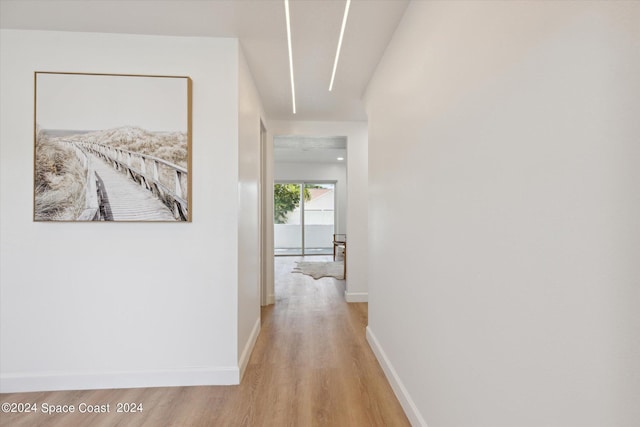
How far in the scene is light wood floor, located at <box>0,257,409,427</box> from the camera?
1.80 metres

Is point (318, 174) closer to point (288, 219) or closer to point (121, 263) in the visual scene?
point (288, 219)

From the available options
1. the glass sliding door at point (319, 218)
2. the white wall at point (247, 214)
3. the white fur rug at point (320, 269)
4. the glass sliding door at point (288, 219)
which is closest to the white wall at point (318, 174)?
the glass sliding door at point (319, 218)

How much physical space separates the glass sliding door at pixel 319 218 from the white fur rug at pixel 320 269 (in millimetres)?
1773

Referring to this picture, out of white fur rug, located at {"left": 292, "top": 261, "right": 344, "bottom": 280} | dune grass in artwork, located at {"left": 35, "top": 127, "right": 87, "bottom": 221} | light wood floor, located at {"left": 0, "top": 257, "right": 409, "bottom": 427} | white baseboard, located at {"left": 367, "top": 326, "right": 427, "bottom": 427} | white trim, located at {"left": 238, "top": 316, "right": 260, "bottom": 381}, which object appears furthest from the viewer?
white fur rug, located at {"left": 292, "top": 261, "right": 344, "bottom": 280}

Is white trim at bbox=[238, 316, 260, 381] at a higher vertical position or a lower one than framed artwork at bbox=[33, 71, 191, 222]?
lower

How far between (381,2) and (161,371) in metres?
2.79

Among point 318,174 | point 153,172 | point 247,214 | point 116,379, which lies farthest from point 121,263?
point 318,174

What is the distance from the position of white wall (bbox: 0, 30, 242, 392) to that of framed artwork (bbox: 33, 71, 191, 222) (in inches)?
3.3

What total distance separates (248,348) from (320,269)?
404 centimetres

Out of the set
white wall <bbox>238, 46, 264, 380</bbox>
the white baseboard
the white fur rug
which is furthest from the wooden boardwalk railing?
the white fur rug

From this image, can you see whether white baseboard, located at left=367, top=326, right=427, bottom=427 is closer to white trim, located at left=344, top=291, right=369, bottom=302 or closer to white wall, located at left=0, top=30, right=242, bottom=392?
white wall, located at left=0, top=30, right=242, bottom=392

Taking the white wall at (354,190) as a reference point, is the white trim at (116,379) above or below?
below

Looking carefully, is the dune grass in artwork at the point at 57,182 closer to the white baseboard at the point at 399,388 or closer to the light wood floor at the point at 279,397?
the light wood floor at the point at 279,397

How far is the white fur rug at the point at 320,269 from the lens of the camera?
596 centimetres
